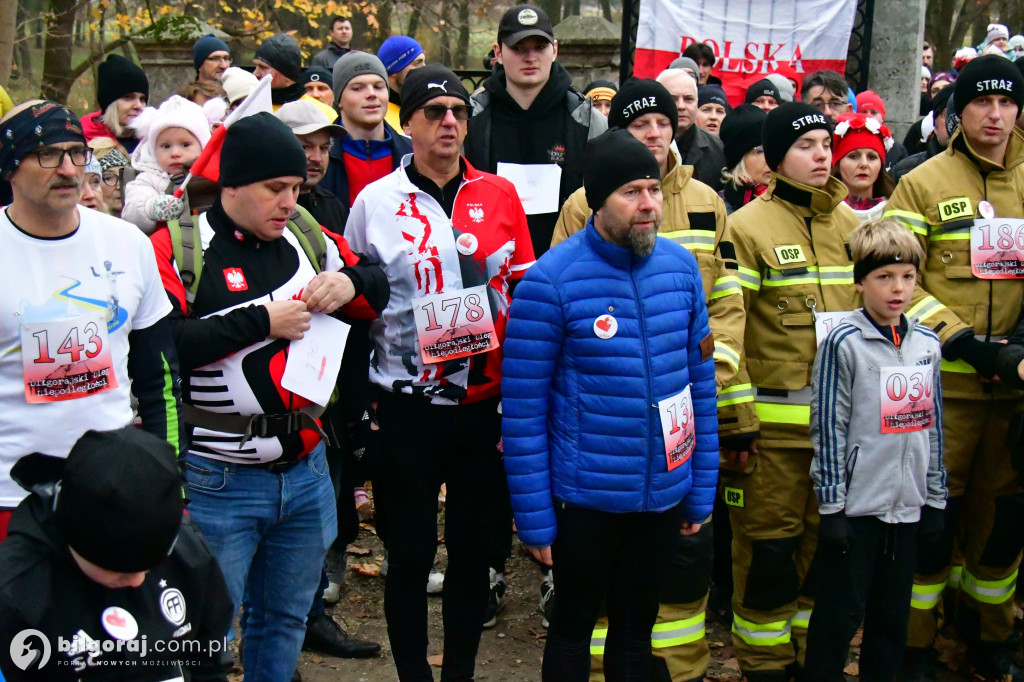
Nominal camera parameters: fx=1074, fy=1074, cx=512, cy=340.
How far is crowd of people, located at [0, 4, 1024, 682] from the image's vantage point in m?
3.30

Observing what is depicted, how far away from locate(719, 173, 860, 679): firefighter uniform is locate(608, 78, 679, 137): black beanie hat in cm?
58

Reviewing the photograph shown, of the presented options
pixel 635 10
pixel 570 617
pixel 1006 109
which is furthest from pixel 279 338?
pixel 635 10

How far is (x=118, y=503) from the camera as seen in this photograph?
7.37 feet

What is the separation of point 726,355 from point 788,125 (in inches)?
42.2

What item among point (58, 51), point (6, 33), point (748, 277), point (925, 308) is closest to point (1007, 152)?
point (925, 308)

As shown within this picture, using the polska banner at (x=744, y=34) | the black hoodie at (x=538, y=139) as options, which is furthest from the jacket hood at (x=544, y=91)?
the polska banner at (x=744, y=34)

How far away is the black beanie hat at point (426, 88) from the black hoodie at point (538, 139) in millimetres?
1053

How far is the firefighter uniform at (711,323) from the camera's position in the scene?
438 centimetres

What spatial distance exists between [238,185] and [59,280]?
70 cm

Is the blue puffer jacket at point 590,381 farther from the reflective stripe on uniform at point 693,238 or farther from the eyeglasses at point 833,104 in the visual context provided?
the eyeglasses at point 833,104

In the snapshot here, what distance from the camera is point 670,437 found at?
374 cm

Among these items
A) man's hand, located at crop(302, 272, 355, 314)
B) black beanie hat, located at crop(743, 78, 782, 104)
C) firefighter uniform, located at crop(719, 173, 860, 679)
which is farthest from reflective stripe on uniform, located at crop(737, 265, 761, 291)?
black beanie hat, located at crop(743, 78, 782, 104)

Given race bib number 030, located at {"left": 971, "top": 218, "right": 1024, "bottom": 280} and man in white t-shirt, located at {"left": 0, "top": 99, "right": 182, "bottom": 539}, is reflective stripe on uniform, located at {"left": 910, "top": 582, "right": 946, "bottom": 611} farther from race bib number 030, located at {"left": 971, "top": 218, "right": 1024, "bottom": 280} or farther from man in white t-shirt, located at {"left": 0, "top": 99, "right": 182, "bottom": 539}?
man in white t-shirt, located at {"left": 0, "top": 99, "right": 182, "bottom": 539}

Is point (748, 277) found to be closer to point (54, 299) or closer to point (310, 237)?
point (310, 237)
